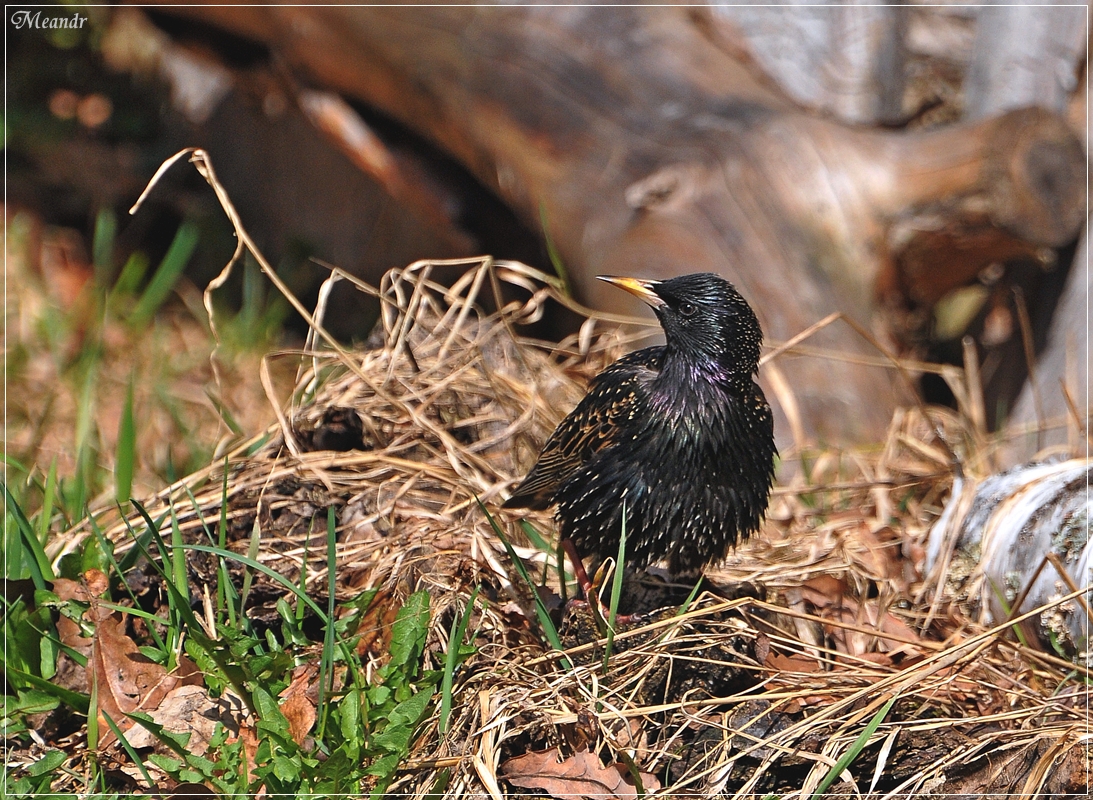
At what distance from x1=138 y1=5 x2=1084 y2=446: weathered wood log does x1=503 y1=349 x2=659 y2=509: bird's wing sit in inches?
61.2

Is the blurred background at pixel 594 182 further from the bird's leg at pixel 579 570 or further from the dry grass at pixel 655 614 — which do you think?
the bird's leg at pixel 579 570

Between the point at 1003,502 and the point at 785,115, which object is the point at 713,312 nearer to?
the point at 1003,502

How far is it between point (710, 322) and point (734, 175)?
2164mm

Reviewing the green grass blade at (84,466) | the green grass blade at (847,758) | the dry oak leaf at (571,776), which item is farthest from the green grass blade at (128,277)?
the green grass blade at (847,758)

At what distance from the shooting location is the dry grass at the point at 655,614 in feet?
7.35

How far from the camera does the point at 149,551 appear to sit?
8.90 feet

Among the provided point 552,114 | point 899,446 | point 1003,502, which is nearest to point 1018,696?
point 1003,502

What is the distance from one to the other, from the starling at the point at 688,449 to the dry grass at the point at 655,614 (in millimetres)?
192

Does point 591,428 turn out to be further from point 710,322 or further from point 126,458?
point 126,458

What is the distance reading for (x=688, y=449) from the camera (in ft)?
8.30

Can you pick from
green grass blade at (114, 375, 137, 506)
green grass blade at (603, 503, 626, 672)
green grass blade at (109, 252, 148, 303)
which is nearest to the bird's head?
green grass blade at (603, 503, 626, 672)

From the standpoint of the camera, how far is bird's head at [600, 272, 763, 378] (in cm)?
252

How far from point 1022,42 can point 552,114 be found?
2383mm

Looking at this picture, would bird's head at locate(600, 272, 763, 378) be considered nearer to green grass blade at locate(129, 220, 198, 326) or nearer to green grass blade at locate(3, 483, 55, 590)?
green grass blade at locate(3, 483, 55, 590)
